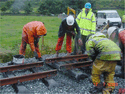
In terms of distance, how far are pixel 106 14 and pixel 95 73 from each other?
51.1 ft

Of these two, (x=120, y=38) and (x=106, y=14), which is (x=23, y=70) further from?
(x=106, y=14)

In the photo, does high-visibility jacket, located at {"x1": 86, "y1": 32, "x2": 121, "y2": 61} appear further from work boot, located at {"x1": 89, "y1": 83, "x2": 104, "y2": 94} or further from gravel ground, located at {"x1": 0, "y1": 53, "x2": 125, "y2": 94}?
gravel ground, located at {"x1": 0, "y1": 53, "x2": 125, "y2": 94}

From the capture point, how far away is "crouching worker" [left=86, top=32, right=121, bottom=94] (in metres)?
3.78

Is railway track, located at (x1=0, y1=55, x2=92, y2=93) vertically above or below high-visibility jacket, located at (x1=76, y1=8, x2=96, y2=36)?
below

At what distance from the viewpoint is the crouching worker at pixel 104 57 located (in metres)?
3.78

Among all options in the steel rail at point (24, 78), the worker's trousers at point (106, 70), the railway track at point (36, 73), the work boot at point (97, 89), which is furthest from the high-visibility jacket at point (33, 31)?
the work boot at point (97, 89)

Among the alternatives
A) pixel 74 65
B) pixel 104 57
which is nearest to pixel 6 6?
pixel 74 65

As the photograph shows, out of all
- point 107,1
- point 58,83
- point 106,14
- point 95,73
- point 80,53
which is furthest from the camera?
point 107,1

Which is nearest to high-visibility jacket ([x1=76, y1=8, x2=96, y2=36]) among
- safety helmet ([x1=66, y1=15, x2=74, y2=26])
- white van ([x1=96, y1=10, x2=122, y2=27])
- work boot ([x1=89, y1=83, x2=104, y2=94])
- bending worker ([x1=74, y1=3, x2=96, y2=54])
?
bending worker ([x1=74, y1=3, x2=96, y2=54])

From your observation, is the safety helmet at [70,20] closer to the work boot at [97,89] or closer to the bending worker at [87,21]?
the bending worker at [87,21]

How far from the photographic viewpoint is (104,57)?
12.5 feet

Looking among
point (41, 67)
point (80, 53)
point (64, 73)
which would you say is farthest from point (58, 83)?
point (80, 53)

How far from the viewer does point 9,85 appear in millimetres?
4180

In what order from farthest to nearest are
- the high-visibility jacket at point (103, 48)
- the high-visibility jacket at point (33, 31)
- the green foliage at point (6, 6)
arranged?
the green foliage at point (6, 6) → the high-visibility jacket at point (33, 31) → the high-visibility jacket at point (103, 48)
